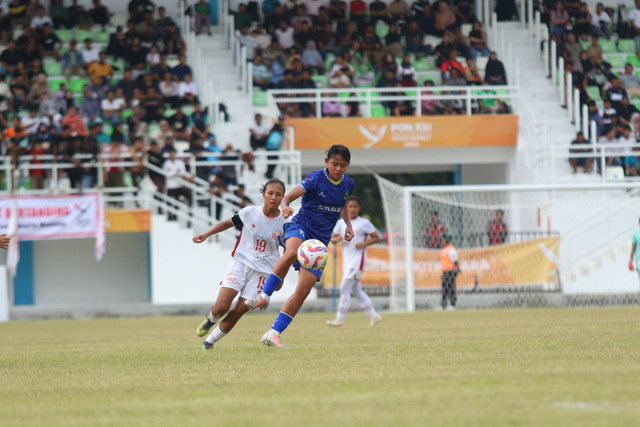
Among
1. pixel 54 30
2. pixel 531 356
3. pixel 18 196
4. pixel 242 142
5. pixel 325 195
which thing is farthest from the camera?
pixel 54 30

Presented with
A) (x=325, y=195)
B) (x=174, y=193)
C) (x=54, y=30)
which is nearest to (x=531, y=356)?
(x=325, y=195)

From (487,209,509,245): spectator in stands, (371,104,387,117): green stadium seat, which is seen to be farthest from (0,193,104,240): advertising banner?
(487,209,509,245): spectator in stands

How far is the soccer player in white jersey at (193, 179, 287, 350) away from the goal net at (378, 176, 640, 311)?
447 inches

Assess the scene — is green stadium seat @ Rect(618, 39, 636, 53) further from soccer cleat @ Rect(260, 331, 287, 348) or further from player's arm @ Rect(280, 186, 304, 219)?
soccer cleat @ Rect(260, 331, 287, 348)

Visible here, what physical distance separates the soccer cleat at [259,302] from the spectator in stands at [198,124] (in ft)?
54.9

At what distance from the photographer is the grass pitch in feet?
18.2

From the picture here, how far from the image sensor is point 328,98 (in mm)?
29188

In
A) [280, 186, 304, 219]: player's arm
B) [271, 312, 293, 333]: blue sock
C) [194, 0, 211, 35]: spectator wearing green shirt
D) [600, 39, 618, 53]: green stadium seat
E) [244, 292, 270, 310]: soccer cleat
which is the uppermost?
[194, 0, 211, 35]: spectator wearing green shirt

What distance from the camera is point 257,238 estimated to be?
1105 centimetres

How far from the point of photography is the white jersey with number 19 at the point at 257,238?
1101 cm

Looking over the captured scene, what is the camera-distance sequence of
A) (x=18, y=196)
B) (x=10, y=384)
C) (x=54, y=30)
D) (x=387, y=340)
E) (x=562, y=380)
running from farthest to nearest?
(x=54, y=30) → (x=18, y=196) → (x=387, y=340) → (x=10, y=384) → (x=562, y=380)

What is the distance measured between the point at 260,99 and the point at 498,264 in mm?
10097

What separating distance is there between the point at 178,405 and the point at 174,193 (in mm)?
19806

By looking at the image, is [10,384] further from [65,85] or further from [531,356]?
[65,85]
